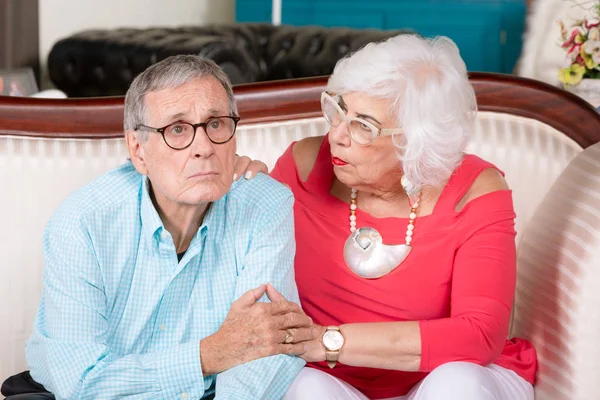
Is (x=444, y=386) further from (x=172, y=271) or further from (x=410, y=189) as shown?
(x=172, y=271)

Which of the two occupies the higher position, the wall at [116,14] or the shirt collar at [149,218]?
the wall at [116,14]

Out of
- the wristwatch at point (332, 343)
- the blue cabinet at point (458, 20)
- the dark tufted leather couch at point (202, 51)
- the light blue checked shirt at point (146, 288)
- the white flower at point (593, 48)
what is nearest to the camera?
the light blue checked shirt at point (146, 288)

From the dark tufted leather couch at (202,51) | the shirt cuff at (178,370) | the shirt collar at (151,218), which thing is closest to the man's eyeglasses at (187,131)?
the shirt collar at (151,218)

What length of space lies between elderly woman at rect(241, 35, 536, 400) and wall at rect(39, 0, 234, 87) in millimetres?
3522

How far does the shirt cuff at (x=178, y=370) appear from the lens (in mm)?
1672

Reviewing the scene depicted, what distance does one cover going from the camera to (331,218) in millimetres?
2029

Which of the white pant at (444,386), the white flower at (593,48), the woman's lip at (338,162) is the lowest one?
the white pant at (444,386)

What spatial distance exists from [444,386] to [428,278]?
292mm

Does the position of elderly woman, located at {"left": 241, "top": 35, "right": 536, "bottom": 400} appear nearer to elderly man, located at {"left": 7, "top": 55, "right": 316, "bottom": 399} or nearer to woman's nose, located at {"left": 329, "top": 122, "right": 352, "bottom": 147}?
woman's nose, located at {"left": 329, "top": 122, "right": 352, "bottom": 147}

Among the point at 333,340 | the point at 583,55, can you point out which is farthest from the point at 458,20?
the point at 333,340

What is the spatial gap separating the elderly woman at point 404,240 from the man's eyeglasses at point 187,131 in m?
0.31

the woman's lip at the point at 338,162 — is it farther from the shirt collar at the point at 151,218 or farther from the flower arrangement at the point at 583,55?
the flower arrangement at the point at 583,55

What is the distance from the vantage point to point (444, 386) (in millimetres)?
1706

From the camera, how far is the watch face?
1779mm
